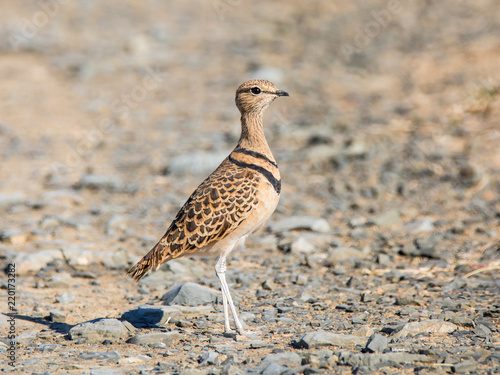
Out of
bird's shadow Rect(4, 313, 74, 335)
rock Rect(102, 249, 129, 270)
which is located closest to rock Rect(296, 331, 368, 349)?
bird's shadow Rect(4, 313, 74, 335)

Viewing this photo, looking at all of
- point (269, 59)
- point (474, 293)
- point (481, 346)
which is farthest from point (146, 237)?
point (269, 59)

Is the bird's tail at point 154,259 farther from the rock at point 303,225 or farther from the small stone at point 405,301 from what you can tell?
the rock at point 303,225

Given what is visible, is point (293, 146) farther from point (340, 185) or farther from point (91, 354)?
point (91, 354)

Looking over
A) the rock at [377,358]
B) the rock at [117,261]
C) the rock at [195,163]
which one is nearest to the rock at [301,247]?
the rock at [117,261]

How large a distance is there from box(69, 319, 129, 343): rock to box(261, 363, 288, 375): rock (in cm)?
164

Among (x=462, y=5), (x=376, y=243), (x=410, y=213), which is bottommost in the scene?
(x=376, y=243)

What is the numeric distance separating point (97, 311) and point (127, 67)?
11.9 m

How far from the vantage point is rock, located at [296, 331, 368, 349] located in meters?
5.46

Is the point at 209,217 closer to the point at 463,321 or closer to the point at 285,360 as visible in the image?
the point at 285,360

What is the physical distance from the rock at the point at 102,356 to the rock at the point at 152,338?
311 mm

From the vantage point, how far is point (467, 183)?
10.3 m

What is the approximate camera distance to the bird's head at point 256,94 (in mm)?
6875

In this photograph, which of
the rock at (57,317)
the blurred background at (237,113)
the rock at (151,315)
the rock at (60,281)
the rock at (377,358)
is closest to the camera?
the rock at (377,358)

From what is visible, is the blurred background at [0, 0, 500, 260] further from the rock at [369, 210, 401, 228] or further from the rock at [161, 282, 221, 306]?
the rock at [161, 282, 221, 306]
